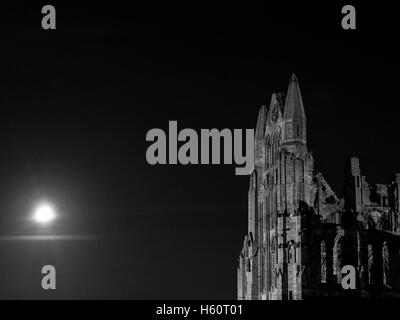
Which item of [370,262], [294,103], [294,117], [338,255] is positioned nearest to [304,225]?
[338,255]

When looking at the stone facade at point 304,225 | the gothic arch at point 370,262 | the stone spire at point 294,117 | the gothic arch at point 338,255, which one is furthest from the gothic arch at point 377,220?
the stone spire at point 294,117

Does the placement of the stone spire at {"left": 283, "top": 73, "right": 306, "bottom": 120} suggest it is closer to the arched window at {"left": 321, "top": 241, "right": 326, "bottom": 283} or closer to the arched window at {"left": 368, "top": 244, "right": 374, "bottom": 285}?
the arched window at {"left": 321, "top": 241, "right": 326, "bottom": 283}

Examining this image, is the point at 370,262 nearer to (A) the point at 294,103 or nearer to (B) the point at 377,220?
(B) the point at 377,220

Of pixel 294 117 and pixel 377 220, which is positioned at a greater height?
pixel 294 117

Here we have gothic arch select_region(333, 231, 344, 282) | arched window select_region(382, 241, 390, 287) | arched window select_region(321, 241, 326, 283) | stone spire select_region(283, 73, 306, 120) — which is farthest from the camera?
stone spire select_region(283, 73, 306, 120)

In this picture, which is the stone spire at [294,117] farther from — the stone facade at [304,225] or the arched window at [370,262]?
the arched window at [370,262]

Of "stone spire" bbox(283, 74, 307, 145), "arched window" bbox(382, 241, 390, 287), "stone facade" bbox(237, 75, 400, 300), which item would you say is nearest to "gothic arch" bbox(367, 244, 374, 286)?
"stone facade" bbox(237, 75, 400, 300)

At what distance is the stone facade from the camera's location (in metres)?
48.7

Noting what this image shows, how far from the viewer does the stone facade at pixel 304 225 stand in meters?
48.7

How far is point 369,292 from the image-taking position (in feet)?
161

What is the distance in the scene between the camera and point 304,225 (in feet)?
160

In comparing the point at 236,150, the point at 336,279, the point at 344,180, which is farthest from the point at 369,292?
the point at 236,150
